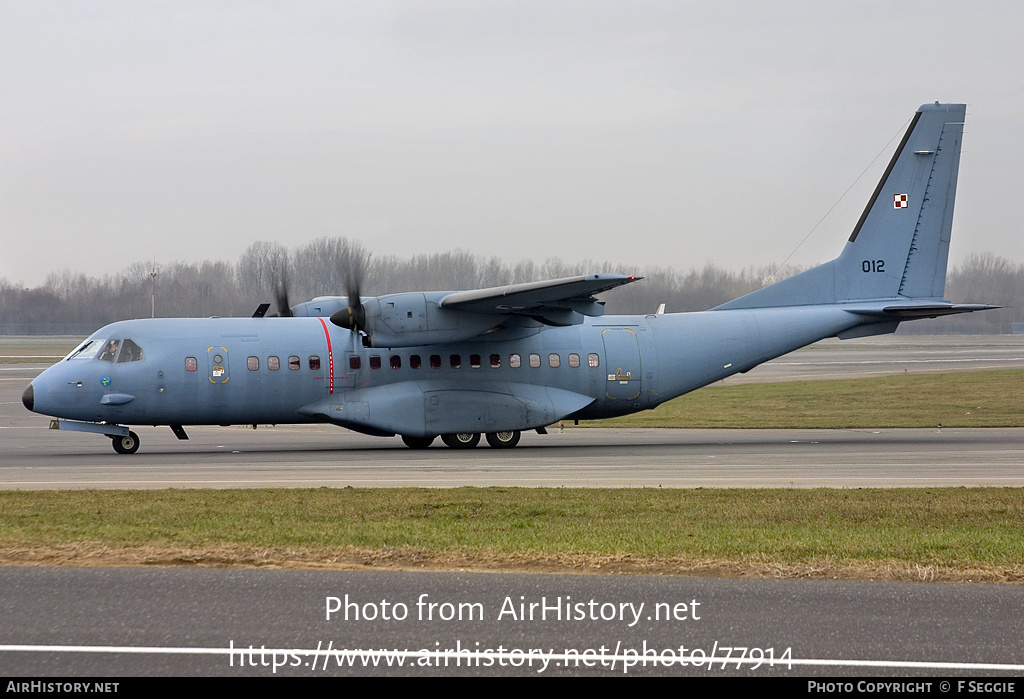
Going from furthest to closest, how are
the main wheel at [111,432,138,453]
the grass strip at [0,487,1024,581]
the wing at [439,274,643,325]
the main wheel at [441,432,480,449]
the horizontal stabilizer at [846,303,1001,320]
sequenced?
the horizontal stabilizer at [846,303,1001,320] < the main wheel at [441,432,480,449] < the main wheel at [111,432,138,453] < the wing at [439,274,643,325] < the grass strip at [0,487,1024,581]

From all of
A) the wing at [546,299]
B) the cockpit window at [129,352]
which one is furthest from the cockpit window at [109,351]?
the wing at [546,299]

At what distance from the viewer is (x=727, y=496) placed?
15773mm

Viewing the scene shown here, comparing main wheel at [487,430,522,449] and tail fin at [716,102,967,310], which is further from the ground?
tail fin at [716,102,967,310]

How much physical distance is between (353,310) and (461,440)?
4.67 metres

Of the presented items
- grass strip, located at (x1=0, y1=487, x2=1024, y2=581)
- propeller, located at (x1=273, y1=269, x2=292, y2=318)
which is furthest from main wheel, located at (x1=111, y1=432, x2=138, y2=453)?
grass strip, located at (x1=0, y1=487, x2=1024, y2=581)

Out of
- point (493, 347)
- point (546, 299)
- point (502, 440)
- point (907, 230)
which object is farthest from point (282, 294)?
point (907, 230)

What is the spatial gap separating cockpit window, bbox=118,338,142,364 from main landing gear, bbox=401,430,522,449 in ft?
22.6

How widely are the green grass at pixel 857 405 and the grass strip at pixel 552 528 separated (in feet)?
58.9

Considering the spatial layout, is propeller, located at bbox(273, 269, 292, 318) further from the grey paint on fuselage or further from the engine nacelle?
the engine nacelle

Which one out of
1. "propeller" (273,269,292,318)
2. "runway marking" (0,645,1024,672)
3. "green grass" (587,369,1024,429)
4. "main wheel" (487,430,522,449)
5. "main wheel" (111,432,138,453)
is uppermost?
"propeller" (273,269,292,318)

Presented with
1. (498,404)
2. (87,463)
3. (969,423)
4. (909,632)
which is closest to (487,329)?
(498,404)

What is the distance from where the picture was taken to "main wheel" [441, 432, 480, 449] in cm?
2675
